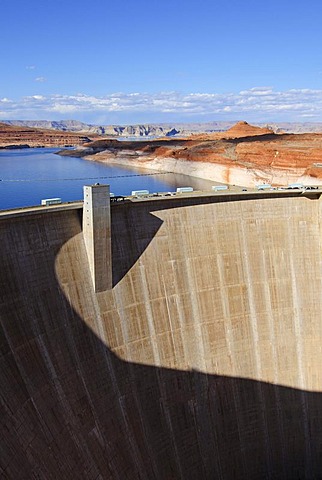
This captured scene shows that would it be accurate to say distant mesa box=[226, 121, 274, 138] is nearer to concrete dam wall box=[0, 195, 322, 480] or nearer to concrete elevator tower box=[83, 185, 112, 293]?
concrete dam wall box=[0, 195, 322, 480]

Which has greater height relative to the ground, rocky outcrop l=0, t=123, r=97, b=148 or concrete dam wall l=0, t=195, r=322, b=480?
rocky outcrop l=0, t=123, r=97, b=148

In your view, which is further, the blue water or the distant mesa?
the distant mesa

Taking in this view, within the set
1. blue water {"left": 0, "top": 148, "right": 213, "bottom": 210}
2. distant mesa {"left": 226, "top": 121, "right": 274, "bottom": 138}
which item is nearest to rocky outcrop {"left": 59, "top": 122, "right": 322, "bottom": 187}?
blue water {"left": 0, "top": 148, "right": 213, "bottom": 210}

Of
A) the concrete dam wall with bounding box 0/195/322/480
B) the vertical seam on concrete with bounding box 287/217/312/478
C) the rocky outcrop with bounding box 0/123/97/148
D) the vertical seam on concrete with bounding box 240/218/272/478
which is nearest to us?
the concrete dam wall with bounding box 0/195/322/480

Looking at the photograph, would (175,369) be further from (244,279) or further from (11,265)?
(11,265)

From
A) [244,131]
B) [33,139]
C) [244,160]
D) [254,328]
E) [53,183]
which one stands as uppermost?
[33,139]

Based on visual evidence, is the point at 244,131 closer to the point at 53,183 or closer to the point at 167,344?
the point at 53,183

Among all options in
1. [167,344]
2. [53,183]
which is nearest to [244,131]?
[53,183]
